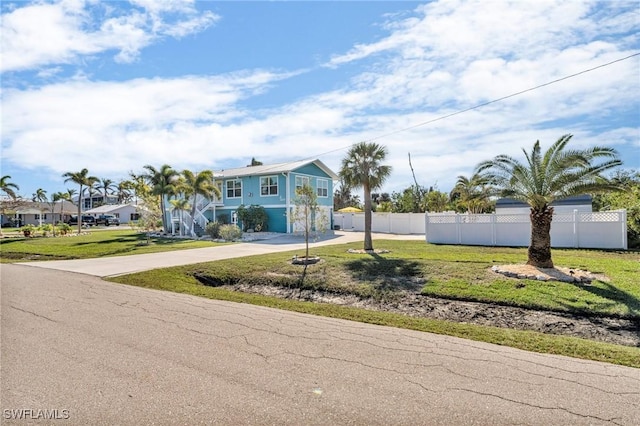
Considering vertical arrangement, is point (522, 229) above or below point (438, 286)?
above

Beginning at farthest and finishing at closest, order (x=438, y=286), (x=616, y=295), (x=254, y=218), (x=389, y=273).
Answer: (x=254, y=218) < (x=389, y=273) < (x=438, y=286) < (x=616, y=295)

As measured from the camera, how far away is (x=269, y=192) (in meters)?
30.1

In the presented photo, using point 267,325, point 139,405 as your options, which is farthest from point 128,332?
point 139,405

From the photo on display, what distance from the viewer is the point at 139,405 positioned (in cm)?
372

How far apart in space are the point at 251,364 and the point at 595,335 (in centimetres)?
579

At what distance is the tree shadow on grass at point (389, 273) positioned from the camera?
9.63 m

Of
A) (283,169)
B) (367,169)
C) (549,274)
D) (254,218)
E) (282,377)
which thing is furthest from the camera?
(254,218)

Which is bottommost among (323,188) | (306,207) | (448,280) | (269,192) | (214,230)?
(448,280)

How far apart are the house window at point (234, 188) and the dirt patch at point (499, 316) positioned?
23.0 m

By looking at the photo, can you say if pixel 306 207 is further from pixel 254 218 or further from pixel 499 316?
pixel 254 218

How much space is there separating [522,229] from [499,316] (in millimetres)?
11750

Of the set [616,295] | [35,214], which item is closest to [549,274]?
[616,295]

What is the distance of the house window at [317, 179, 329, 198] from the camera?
33.3 meters

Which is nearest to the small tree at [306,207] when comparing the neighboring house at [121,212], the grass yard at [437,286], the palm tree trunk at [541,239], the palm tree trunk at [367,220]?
the grass yard at [437,286]
